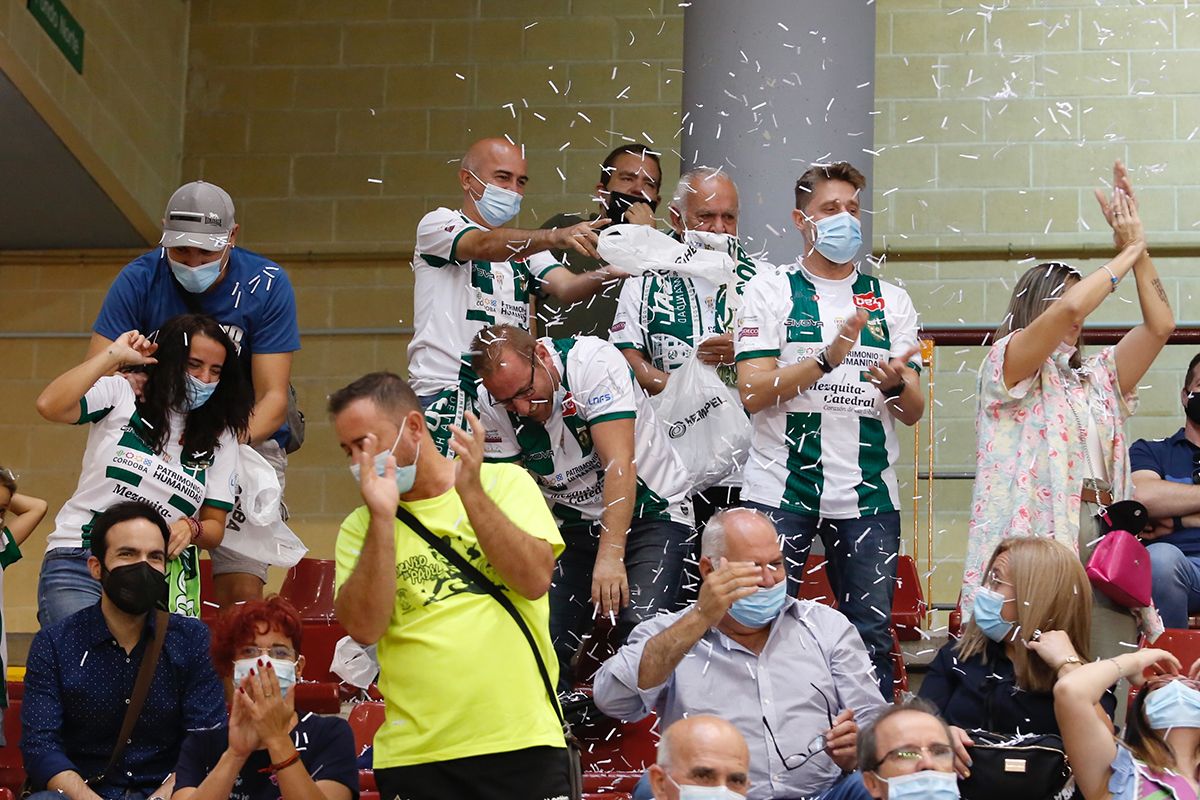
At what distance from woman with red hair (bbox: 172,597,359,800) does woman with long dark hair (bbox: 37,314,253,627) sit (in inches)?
23.1

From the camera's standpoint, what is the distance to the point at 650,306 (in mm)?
5340

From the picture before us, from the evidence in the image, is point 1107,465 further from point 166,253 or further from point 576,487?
point 166,253

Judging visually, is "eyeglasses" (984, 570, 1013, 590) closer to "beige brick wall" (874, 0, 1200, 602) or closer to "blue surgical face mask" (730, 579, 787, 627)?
"blue surgical face mask" (730, 579, 787, 627)

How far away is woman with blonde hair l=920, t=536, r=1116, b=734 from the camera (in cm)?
401

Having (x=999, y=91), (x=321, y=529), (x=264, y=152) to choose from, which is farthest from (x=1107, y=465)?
(x=264, y=152)

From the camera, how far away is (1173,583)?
525 centimetres

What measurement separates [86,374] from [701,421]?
68.7 inches

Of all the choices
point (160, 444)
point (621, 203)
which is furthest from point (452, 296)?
point (160, 444)

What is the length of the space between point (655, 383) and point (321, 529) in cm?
400

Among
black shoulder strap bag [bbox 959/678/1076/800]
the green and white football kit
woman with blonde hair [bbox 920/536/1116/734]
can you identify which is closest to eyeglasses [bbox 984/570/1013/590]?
woman with blonde hair [bbox 920/536/1116/734]

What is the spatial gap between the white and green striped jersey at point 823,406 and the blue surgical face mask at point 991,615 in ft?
2.03

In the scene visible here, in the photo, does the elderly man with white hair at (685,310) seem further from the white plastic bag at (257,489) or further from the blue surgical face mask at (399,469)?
the blue surgical face mask at (399,469)

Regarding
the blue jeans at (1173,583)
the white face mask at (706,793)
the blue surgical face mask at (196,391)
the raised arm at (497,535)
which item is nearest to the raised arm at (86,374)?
the blue surgical face mask at (196,391)

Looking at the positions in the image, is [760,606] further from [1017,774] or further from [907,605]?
[907,605]
